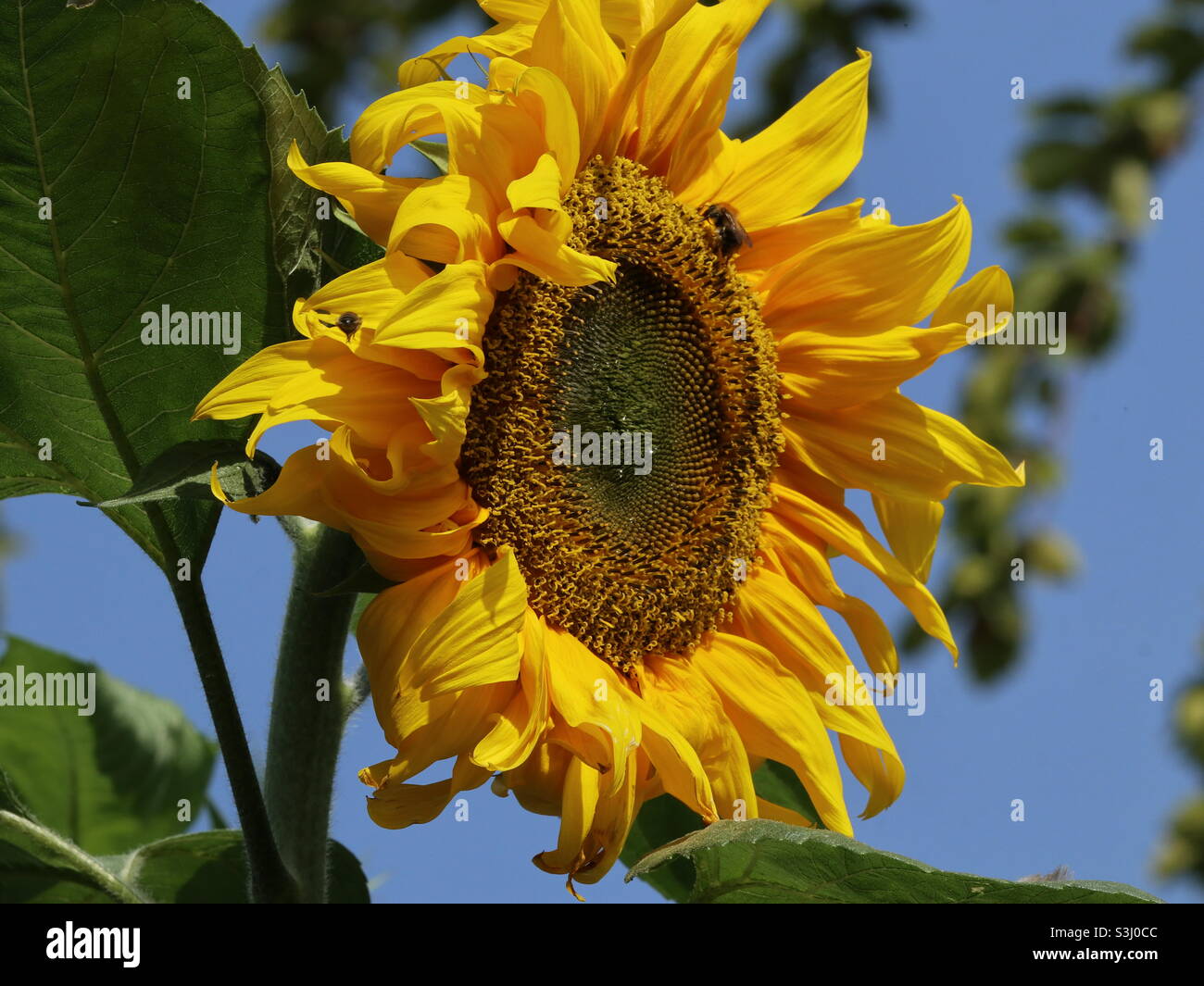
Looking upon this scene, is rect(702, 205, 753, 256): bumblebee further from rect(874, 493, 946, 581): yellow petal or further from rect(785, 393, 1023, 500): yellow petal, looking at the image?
rect(874, 493, 946, 581): yellow petal

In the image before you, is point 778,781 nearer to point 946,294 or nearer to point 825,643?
point 825,643

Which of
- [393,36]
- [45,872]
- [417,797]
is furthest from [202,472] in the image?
[393,36]

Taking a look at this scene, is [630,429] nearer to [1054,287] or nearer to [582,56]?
[582,56]

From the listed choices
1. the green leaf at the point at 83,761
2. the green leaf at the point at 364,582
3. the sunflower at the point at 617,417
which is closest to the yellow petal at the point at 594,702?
the sunflower at the point at 617,417

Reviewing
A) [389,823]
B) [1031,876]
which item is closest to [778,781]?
[1031,876]
